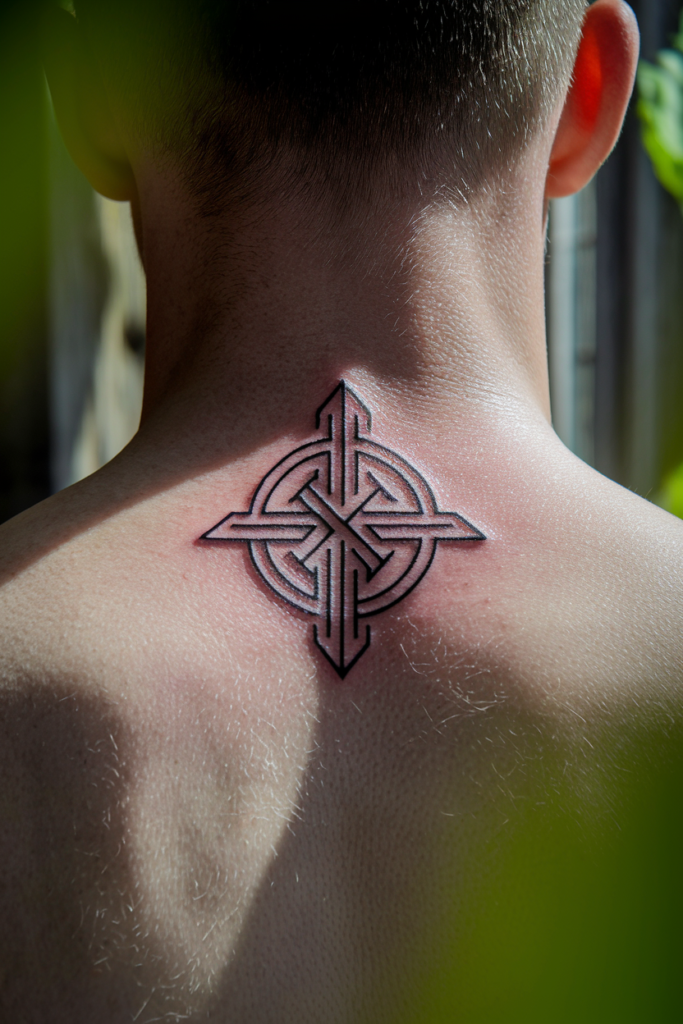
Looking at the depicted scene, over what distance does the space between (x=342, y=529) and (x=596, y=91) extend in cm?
79

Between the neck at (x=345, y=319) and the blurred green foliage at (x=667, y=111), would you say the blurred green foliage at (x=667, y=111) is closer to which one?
the blurred green foliage at (x=667, y=111)

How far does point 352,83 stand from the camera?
960mm

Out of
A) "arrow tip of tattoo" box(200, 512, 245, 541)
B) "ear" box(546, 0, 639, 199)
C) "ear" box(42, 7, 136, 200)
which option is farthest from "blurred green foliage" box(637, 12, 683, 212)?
"arrow tip of tattoo" box(200, 512, 245, 541)

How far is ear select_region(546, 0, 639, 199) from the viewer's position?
1146mm

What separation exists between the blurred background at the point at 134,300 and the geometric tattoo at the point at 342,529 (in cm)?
129

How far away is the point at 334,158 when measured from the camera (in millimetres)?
960

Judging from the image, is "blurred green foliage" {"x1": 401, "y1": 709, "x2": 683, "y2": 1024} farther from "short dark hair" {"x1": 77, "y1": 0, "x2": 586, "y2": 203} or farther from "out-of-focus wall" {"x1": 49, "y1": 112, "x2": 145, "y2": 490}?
"out-of-focus wall" {"x1": 49, "y1": 112, "x2": 145, "y2": 490}

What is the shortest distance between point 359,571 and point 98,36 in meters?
0.89

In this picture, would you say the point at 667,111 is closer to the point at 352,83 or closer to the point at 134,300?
the point at 352,83

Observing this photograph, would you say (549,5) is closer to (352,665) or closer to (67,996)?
(352,665)

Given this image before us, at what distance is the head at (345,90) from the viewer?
3.15 ft

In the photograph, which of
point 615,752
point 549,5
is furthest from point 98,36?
point 615,752

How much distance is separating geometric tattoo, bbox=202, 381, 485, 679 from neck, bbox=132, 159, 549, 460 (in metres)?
0.06

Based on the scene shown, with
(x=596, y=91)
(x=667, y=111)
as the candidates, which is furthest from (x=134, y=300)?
(x=596, y=91)
